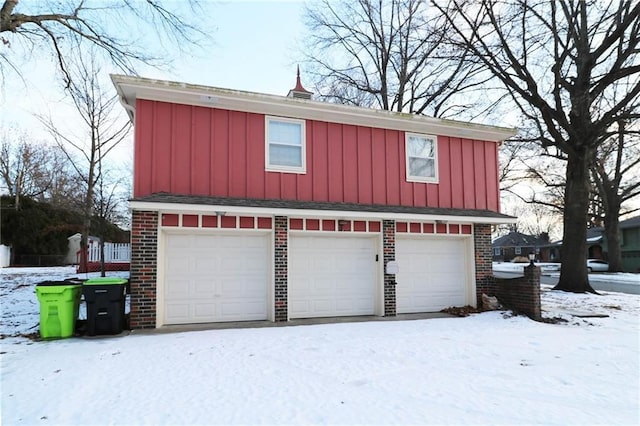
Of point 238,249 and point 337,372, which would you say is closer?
point 337,372

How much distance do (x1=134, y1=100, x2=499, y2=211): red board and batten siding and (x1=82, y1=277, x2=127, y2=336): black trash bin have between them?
195 cm

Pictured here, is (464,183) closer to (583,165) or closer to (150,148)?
(583,165)

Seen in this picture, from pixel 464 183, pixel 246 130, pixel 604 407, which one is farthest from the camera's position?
pixel 464 183

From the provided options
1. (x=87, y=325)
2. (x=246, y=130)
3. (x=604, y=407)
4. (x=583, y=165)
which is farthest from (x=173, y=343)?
(x=583, y=165)

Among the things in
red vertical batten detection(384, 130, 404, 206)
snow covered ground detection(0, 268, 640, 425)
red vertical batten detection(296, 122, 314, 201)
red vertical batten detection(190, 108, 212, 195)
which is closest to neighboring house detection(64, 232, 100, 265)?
snow covered ground detection(0, 268, 640, 425)

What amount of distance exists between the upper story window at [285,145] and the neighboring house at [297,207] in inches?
1.0

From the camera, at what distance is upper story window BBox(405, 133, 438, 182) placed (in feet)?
36.3

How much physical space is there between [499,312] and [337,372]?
623cm

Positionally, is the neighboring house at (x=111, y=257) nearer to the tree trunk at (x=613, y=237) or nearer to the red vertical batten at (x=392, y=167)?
the red vertical batten at (x=392, y=167)

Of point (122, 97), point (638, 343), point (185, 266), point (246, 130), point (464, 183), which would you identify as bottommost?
point (638, 343)

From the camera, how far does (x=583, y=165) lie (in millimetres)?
15062

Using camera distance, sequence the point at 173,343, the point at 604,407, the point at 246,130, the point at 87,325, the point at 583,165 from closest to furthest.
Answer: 1. the point at 604,407
2. the point at 173,343
3. the point at 87,325
4. the point at 246,130
5. the point at 583,165

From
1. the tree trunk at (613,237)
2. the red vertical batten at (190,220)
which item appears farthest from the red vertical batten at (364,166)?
the tree trunk at (613,237)

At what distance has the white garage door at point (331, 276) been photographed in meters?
9.74
